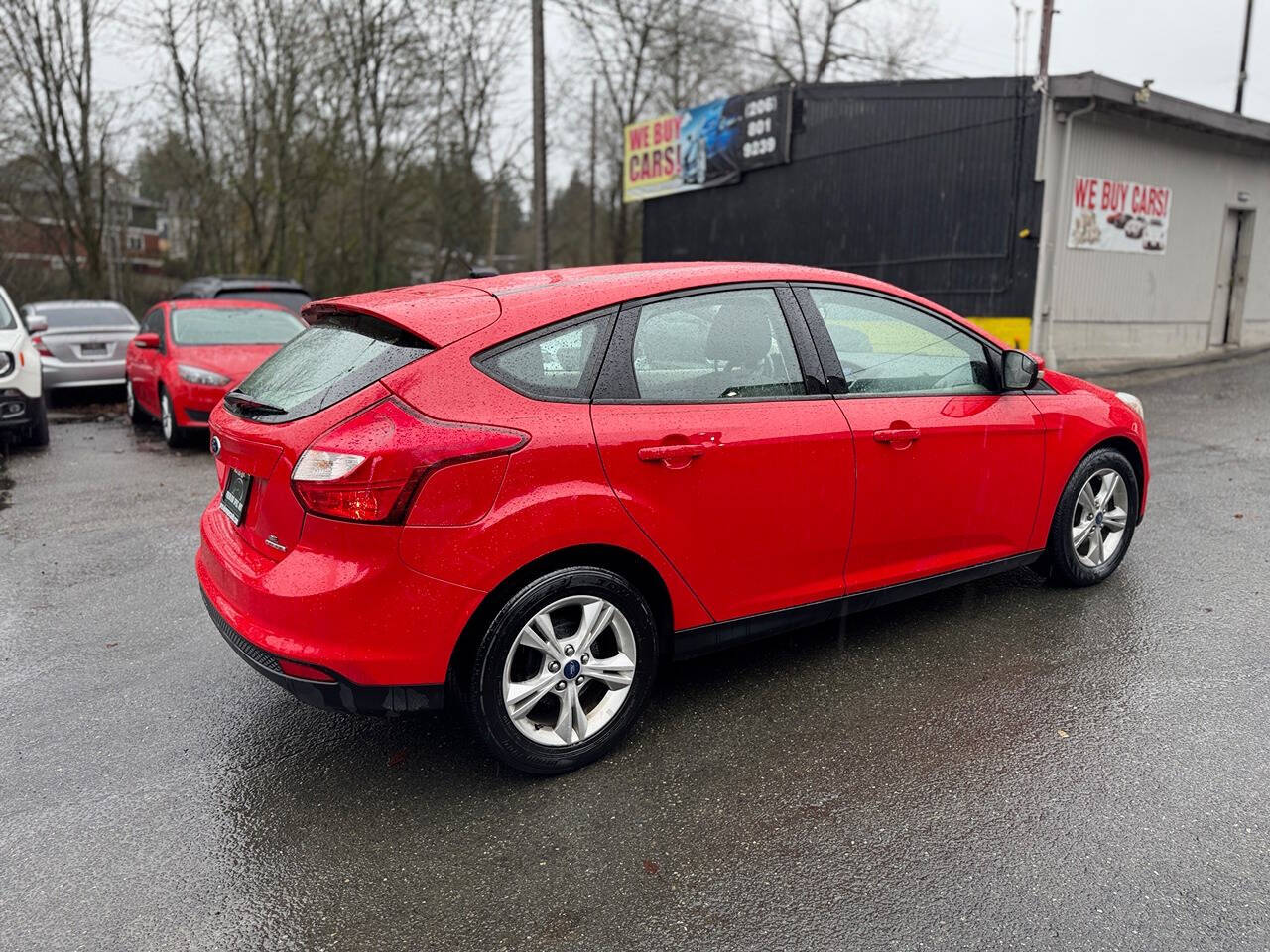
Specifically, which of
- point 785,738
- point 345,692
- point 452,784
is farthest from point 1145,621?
point 345,692

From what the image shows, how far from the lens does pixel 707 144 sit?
20.6m

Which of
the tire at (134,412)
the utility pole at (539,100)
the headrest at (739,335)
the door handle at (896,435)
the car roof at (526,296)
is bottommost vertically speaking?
the tire at (134,412)

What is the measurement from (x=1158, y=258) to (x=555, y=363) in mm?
15845

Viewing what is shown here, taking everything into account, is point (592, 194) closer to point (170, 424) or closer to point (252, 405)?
point (170, 424)

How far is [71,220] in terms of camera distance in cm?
2347

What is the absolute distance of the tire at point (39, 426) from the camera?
28.9 ft

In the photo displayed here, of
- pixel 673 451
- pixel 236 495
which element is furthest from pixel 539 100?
pixel 673 451

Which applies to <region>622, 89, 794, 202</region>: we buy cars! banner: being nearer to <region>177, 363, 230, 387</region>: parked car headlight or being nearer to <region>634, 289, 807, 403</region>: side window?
<region>177, 363, 230, 387</region>: parked car headlight

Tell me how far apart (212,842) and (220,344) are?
792cm

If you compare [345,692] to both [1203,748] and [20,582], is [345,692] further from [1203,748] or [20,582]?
[20,582]

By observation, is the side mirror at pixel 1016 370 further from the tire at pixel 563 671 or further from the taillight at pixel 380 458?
the taillight at pixel 380 458

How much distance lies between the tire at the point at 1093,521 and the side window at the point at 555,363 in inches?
103

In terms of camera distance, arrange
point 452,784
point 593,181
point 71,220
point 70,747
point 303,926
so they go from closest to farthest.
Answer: point 303,926 → point 452,784 → point 70,747 → point 71,220 → point 593,181

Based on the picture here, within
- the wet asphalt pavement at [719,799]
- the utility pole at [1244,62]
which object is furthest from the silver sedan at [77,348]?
the utility pole at [1244,62]
